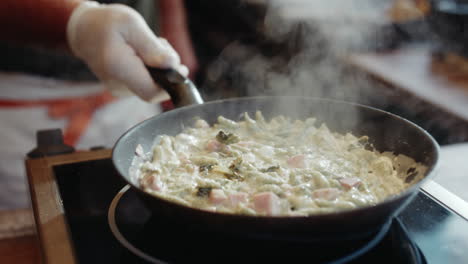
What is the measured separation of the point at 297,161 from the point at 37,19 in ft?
3.80

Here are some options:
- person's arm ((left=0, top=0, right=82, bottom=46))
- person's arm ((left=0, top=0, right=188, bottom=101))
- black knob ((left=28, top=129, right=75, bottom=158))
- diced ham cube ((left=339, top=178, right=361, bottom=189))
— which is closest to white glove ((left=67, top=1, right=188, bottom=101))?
person's arm ((left=0, top=0, right=188, bottom=101))

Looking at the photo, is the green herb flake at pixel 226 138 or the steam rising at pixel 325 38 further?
the steam rising at pixel 325 38

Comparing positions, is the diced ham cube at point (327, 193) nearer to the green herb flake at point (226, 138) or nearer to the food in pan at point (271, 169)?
the food in pan at point (271, 169)

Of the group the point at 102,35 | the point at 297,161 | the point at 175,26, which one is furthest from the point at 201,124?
the point at 175,26

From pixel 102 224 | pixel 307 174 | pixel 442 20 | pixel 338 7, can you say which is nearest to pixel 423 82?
pixel 442 20

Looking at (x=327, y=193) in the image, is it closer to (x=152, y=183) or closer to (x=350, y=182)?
(x=350, y=182)

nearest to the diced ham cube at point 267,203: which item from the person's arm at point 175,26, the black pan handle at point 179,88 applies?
the black pan handle at point 179,88

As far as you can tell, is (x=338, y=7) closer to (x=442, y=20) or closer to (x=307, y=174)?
(x=442, y=20)

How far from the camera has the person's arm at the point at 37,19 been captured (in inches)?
66.1

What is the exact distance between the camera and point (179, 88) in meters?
1.33

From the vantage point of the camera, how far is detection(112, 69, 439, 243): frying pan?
2.42ft

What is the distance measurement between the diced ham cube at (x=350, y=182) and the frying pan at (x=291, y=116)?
13 centimetres

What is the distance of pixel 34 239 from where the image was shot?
1281 millimetres

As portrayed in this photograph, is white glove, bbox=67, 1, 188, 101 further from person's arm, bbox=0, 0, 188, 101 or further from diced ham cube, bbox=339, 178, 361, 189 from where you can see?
diced ham cube, bbox=339, 178, 361, 189
